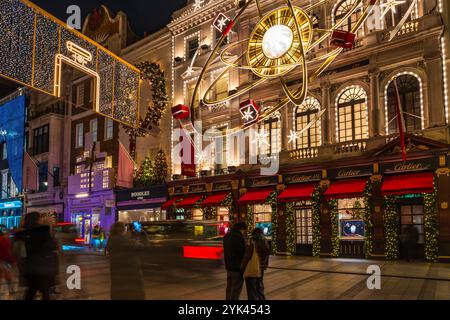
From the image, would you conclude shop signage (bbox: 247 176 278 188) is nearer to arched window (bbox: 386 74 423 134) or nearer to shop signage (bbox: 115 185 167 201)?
arched window (bbox: 386 74 423 134)

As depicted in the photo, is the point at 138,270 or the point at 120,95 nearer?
the point at 138,270

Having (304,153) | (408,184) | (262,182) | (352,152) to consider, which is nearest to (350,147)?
(352,152)

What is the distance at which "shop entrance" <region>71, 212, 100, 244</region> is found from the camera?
3547 cm

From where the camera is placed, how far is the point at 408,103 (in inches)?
810

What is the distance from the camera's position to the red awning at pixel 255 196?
23.8 metres

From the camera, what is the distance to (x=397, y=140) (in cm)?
1962

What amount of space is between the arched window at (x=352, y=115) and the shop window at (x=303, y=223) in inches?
165

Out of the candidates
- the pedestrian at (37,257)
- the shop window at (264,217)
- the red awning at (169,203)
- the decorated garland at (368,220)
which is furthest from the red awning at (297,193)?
the pedestrian at (37,257)

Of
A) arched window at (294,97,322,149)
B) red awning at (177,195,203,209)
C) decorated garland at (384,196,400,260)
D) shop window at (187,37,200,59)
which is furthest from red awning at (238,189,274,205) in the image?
shop window at (187,37,200,59)

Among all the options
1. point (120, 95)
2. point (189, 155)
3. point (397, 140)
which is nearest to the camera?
point (397, 140)

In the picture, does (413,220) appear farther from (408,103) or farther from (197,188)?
(197,188)

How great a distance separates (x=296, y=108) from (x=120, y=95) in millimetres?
9950

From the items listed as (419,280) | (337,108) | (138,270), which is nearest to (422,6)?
(337,108)
